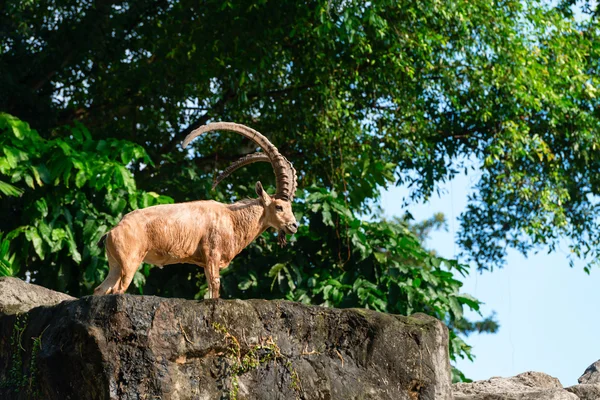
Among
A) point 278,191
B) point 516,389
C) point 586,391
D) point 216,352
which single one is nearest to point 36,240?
point 278,191

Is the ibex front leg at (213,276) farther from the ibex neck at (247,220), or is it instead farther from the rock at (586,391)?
the rock at (586,391)

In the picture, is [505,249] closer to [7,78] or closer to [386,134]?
[386,134]

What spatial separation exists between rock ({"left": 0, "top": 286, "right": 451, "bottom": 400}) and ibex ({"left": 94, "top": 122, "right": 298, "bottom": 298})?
552 mm

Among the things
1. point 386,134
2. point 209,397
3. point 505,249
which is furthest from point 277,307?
point 505,249

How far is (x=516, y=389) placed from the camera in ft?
27.8

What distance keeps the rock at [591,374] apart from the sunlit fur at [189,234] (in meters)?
4.03

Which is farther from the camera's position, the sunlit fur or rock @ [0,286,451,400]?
the sunlit fur

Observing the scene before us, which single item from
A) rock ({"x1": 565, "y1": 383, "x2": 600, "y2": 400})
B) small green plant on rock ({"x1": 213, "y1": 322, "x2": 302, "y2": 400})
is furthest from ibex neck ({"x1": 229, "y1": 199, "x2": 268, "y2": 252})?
rock ({"x1": 565, "y1": 383, "x2": 600, "y2": 400})

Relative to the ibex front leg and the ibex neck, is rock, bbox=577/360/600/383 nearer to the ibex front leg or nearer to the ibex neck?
the ibex neck

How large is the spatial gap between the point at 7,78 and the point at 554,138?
9.60 metres

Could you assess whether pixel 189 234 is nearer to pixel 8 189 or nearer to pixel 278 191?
pixel 278 191

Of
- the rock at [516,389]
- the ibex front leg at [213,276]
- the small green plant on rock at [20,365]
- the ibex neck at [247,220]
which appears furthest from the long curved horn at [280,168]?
the rock at [516,389]

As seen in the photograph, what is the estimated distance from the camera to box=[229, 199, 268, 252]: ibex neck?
6.93m

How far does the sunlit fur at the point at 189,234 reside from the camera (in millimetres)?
6484
